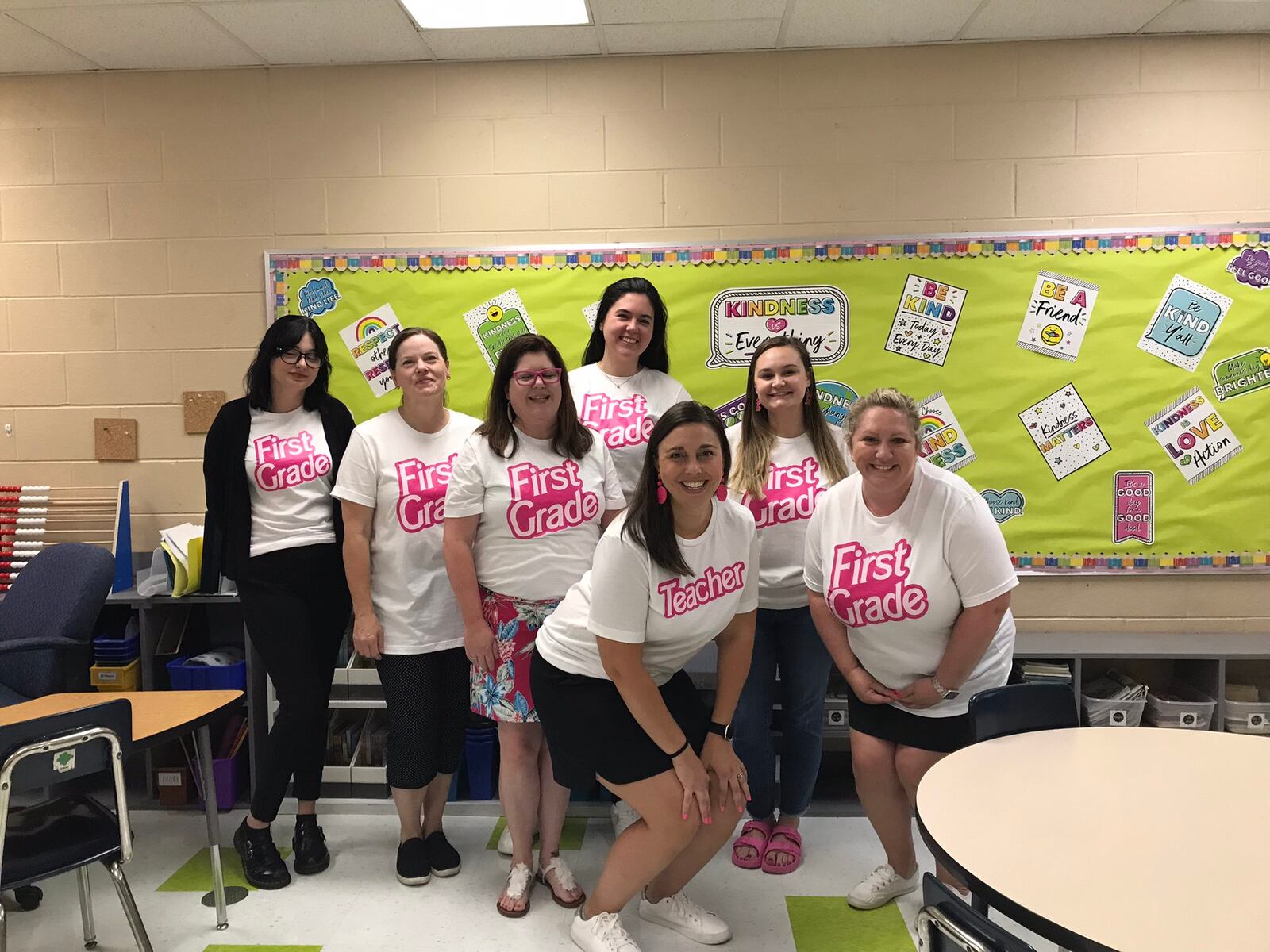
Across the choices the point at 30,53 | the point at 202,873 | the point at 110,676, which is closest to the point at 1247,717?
the point at 202,873

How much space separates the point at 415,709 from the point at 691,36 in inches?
98.8

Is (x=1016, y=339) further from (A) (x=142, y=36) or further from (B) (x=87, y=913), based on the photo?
(B) (x=87, y=913)

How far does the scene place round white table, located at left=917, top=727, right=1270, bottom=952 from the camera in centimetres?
120

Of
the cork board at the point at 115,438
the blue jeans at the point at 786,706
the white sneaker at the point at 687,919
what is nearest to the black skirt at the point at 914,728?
the blue jeans at the point at 786,706

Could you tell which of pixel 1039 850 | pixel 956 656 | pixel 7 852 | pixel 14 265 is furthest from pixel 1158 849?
pixel 14 265

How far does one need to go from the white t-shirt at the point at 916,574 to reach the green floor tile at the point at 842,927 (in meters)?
0.61

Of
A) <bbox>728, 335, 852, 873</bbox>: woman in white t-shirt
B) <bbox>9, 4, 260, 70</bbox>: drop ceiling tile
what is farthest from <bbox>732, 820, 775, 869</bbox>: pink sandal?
<bbox>9, 4, 260, 70</bbox>: drop ceiling tile

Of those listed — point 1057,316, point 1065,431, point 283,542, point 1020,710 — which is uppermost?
point 1057,316

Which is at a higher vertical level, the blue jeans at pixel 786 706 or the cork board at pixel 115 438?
the cork board at pixel 115 438

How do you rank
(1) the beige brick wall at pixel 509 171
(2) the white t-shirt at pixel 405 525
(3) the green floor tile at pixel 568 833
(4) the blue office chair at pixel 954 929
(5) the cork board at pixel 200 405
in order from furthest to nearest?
(5) the cork board at pixel 200 405 < (1) the beige brick wall at pixel 509 171 < (3) the green floor tile at pixel 568 833 < (2) the white t-shirt at pixel 405 525 < (4) the blue office chair at pixel 954 929

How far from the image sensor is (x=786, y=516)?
2.55m

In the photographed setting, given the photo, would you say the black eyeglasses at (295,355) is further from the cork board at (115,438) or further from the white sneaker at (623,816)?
the white sneaker at (623,816)

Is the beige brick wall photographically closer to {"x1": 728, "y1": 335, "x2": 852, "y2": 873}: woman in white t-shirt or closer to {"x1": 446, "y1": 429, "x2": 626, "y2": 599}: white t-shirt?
{"x1": 728, "y1": 335, "x2": 852, "y2": 873}: woman in white t-shirt

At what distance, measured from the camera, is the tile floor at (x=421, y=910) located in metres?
2.31
